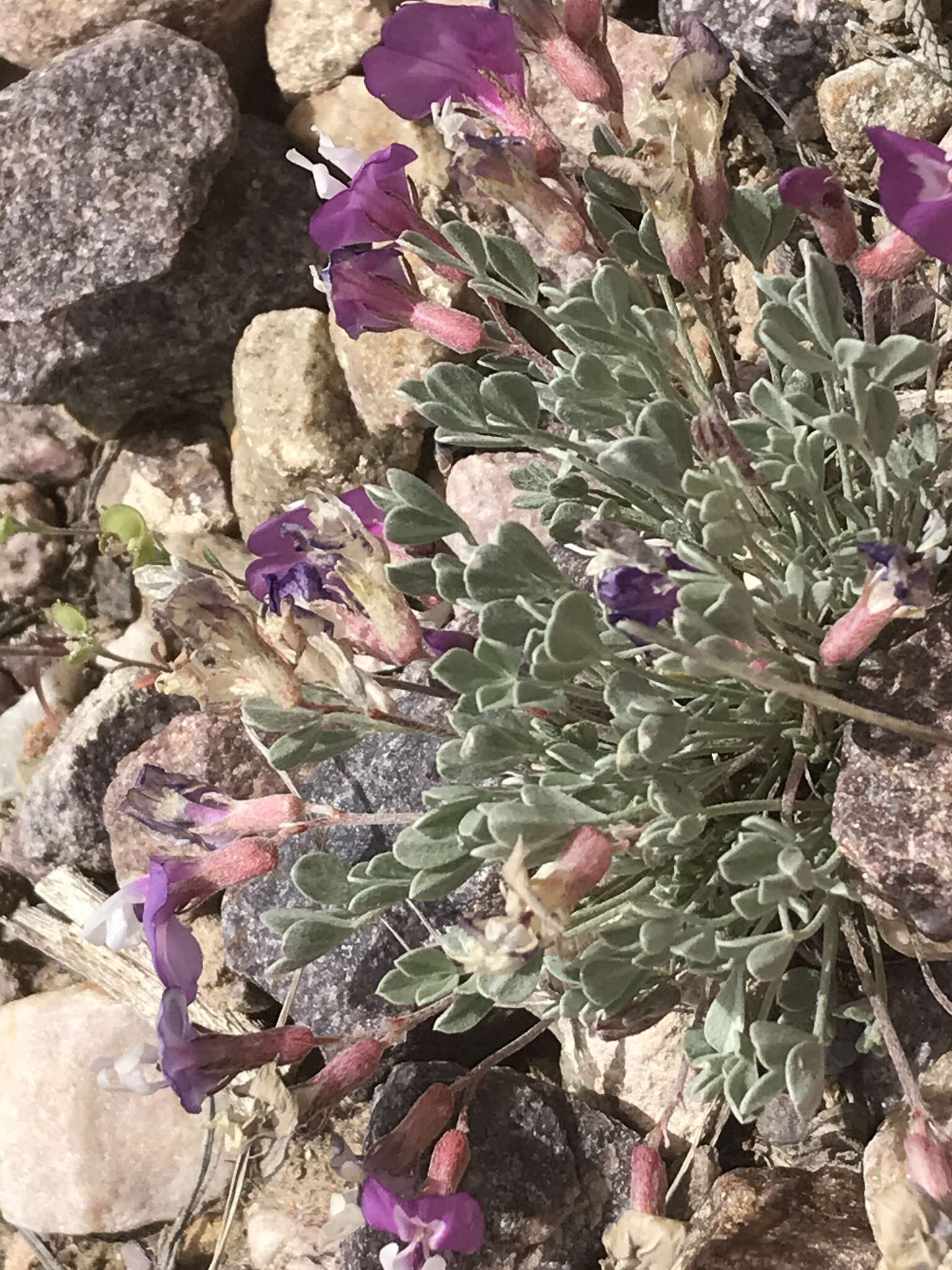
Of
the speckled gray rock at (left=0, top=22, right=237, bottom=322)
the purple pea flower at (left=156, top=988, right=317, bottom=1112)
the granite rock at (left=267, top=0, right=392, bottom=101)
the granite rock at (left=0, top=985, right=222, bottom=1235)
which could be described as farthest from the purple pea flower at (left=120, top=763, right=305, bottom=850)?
the granite rock at (left=267, top=0, right=392, bottom=101)

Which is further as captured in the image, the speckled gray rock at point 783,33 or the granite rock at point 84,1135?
the granite rock at point 84,1135

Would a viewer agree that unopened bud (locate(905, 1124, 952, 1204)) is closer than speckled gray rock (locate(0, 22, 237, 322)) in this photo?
Yes

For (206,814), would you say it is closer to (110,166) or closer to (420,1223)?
A: (420,1223)

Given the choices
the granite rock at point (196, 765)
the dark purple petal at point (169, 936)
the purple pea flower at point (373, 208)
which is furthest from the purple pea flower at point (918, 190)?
the granite rock at point (196, 765)

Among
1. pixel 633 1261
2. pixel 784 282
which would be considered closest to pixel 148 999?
pixel 633 1261

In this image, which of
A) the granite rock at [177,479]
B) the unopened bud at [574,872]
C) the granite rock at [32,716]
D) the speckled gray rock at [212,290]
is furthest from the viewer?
the granite rock at [32,716]

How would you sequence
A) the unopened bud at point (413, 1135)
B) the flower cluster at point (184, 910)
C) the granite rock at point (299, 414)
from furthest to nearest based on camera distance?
the granite rock at point (299, 414) < the unopened bud at point (413, 1135) < the flower cluster at point (184, 910)

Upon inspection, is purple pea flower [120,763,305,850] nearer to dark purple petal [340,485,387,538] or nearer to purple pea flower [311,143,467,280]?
dark purple petal [340,485,387,538]

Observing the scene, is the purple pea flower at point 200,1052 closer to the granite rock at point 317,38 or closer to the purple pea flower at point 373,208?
the purple pea flower at point 373,208
